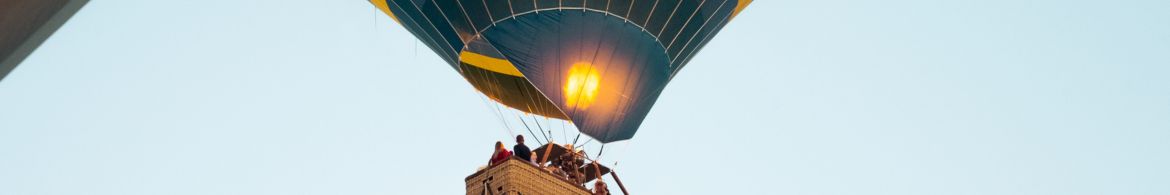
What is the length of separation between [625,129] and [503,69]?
1.82 metres

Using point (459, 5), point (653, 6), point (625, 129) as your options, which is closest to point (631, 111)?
point (625, 129)

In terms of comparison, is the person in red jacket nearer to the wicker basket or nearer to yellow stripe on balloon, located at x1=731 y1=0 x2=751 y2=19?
the wicker basket

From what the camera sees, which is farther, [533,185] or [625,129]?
[625,129]

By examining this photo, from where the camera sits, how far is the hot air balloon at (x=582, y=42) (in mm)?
12484

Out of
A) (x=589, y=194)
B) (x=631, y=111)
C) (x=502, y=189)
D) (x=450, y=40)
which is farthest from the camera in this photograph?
(x=631, y=111)

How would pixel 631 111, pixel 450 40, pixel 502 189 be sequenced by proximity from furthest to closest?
pixel 631 111 → pixel 450 40 → pixel 502 189

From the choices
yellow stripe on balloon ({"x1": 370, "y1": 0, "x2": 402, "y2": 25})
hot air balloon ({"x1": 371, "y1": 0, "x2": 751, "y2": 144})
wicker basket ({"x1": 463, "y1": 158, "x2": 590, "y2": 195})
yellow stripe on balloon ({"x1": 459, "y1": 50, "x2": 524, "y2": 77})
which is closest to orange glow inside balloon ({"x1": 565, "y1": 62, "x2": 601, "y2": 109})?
hot air balloon ({"x1": 371, "y1": 0, "x2": 751, "y2": 144})

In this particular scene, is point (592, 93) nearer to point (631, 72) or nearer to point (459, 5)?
point (631, 72)

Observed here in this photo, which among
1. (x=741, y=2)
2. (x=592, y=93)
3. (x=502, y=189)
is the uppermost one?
(x=741, y=2)

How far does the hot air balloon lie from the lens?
12.5 metres

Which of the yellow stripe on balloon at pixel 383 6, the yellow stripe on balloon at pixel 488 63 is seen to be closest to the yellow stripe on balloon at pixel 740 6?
the yellow stripe on balloon at pixel 488 63

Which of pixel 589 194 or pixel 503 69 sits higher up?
pixel 503 69

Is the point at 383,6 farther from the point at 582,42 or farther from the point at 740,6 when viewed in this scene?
the point at 740,6

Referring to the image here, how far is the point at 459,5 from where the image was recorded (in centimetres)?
1248
